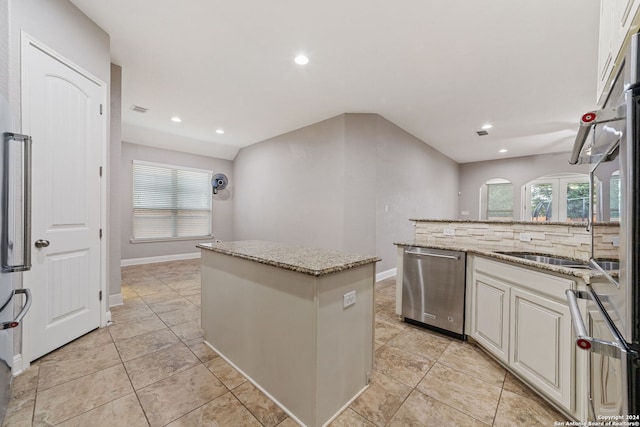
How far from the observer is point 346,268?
1.49 metres

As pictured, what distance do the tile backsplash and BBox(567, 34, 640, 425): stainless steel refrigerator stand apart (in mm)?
1286

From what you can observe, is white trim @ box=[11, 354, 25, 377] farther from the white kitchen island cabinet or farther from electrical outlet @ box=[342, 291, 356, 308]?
electrical outlet @ box=[342, 291, 356, 308]

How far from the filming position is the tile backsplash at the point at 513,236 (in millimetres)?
1979

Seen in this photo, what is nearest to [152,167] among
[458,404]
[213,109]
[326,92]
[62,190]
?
[213,109]

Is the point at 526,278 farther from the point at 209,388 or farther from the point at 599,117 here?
the point at 209,388

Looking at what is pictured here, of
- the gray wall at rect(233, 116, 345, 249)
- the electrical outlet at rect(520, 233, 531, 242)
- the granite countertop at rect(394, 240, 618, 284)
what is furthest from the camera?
the gray wall at rect(233, 116, 345, 249)

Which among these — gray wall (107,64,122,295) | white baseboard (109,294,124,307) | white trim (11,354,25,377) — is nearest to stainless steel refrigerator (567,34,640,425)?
white trim (11,354,25,377)

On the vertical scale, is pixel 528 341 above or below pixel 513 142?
below

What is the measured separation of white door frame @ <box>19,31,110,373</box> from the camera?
6.11 feet

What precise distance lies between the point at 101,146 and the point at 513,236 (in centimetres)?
412

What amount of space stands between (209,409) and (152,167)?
19.0 ft

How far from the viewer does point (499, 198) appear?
307 inches

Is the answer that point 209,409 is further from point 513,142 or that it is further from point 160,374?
point 513,142

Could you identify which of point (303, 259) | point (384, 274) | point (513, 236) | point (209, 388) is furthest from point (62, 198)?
point (384, 274)
